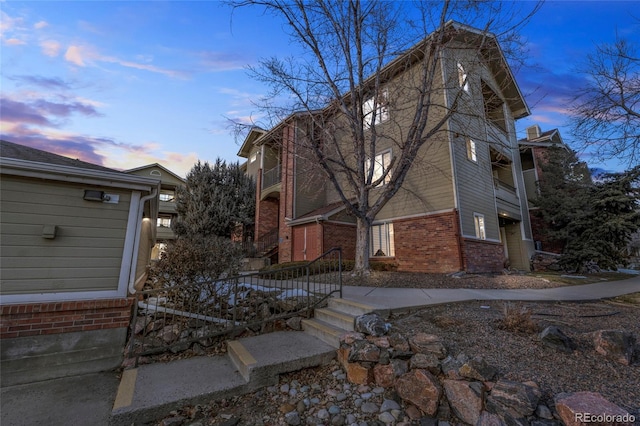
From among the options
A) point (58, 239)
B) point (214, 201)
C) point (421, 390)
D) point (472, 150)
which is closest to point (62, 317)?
point (58, 239)

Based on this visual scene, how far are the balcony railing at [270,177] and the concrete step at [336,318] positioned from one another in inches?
492

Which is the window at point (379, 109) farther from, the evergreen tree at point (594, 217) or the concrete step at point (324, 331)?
the evergreen tree at point (594, 217)

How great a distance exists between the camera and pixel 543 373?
265 cm

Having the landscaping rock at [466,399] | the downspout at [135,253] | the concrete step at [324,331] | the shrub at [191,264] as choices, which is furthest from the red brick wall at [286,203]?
the landscaping rock at [466,399]

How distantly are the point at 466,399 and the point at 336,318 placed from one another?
7.44 ft

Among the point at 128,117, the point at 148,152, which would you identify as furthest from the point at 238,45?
the point at 148,152

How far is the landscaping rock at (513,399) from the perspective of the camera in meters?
2.19

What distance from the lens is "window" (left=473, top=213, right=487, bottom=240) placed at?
11016 mm

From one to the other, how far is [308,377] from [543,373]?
2608 millimetres

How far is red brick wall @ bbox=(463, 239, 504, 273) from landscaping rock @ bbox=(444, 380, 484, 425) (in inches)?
316

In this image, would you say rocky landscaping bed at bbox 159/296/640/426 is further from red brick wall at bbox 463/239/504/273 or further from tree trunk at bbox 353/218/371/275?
red brick wall at bbox 463/239/504/273

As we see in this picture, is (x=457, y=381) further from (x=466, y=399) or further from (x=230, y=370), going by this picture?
(x=230, y=370)

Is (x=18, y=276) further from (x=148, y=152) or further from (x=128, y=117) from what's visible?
(x=148, y=152)

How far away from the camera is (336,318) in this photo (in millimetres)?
4480
